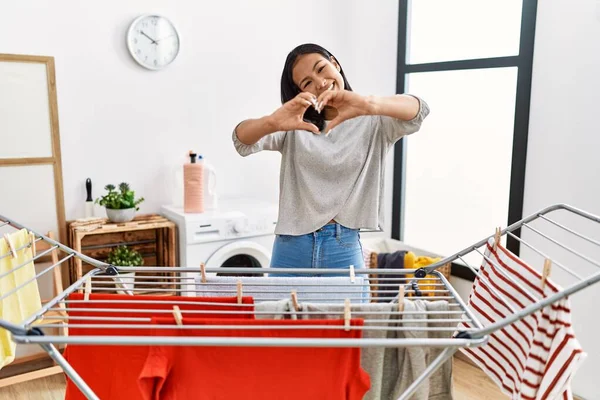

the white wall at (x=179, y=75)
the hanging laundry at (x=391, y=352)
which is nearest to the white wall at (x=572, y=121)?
the white wall at (x=179, y=75)

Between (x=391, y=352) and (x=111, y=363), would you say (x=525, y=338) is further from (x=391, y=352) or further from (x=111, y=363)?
(x=111, y=363)

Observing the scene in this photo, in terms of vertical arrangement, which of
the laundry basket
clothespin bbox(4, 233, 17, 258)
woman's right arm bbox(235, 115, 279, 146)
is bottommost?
the laundry basket

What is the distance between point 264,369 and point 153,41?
8.88ft

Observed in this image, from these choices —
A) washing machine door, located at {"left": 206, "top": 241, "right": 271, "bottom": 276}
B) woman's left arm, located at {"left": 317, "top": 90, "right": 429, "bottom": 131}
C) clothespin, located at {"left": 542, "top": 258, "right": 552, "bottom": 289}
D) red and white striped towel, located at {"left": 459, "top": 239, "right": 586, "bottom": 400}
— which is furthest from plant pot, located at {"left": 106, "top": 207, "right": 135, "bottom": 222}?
clothespin, located at {"left": 542, "top": 258, "right": 552, "bottom": 289}

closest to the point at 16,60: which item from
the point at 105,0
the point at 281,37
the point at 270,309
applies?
the point at 105,0

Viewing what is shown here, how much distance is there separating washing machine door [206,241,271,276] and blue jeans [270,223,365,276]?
54.7 inches

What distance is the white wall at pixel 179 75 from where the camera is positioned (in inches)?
124

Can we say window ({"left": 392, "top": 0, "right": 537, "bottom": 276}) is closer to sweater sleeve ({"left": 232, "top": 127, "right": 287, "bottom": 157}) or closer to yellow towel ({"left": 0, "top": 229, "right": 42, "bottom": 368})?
sweater sleeve ({"left": 232, "top": 127, "right": 287, "bottom": 157})

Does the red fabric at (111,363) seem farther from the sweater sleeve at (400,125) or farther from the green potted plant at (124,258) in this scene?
the green potted plant at (124,258)

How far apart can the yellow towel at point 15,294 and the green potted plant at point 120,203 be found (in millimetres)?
1508

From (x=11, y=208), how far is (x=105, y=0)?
1.32 meters

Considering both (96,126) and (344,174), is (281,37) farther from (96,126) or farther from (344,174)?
(344,174)

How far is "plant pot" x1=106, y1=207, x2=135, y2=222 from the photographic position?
3.08m

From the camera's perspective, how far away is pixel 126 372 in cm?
125
